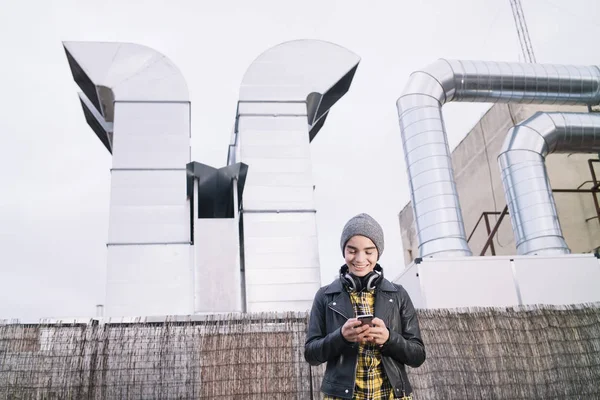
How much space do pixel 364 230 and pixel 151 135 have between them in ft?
21.0

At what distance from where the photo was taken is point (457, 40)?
1193cm

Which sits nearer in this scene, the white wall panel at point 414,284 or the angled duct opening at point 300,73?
the white wall panel at point 414,284

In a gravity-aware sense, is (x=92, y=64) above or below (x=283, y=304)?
above

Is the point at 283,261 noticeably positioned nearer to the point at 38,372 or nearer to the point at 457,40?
the point at 38,372

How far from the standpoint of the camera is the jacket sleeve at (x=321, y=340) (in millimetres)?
1896

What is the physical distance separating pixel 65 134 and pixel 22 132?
668 mm

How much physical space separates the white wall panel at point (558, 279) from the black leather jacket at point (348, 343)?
4.44 m

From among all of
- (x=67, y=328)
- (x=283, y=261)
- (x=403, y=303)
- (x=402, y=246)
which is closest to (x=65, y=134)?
(x=283, y=261)

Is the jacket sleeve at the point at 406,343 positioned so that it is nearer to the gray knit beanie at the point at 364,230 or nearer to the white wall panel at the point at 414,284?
the gray knit beanie at the point at 364,230

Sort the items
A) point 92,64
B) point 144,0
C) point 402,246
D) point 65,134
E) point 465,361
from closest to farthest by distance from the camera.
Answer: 1. point 465,361
2. point 92,64
3. point 144,0
4. point 65,134
5. point 402,246

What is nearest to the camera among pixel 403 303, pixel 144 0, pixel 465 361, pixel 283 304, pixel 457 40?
pixel 403 303

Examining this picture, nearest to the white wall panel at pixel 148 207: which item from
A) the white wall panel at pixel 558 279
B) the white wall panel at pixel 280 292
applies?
the white wall panel at pixel 280 292

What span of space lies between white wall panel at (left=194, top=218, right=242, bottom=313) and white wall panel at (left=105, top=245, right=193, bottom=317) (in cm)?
17

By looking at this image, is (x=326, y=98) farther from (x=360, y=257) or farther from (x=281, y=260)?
(x=360, y=257)
